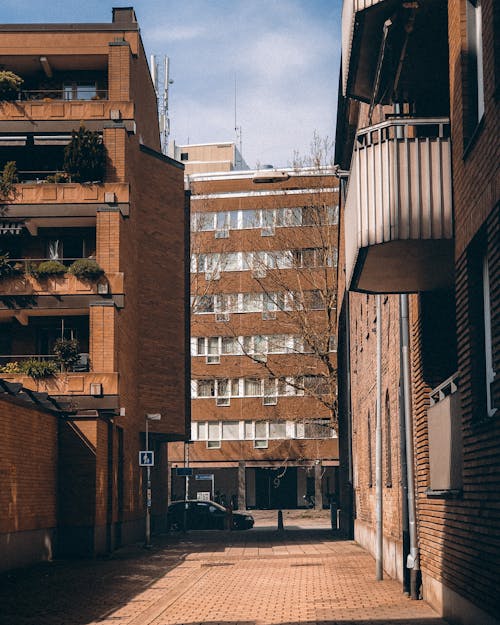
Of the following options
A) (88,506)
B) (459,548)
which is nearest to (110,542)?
(88,506)

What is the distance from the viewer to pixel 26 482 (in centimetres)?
2541

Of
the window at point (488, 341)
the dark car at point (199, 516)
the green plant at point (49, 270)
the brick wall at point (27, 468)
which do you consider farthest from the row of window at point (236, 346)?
the window at point (488, 341)

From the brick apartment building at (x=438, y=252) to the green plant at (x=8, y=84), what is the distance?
21.6m

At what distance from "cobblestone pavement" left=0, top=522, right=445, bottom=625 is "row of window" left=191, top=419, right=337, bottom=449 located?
34.0 meters

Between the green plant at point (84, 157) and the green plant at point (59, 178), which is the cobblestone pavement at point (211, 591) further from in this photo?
the green plant at point (59, 178)

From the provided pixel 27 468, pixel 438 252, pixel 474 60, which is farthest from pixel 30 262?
pixel 474 60

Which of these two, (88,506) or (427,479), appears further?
(88,506)

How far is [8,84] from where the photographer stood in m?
36.0

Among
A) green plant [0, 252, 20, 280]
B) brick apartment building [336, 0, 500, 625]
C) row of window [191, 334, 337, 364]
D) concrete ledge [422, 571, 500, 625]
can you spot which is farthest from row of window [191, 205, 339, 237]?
concrete ledge [422, 571, 500, 625]

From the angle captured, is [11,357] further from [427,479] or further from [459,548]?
[459,548]

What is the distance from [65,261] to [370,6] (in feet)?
81.3

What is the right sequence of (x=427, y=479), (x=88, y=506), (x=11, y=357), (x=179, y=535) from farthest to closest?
(x=179, y=535) < (x=11, y=357) < (x=88, y=506) < (x=427, y=479)

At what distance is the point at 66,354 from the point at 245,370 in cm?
3323

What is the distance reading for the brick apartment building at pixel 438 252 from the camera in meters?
10.9
